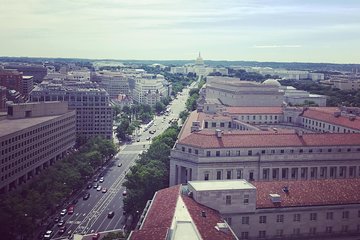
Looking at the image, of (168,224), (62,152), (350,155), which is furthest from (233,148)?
(62,152)

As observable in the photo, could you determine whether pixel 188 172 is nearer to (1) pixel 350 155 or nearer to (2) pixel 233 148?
(2) pixel 233 148

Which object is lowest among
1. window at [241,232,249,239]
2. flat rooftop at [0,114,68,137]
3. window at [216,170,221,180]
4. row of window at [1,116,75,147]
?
window at [241,232,249,239]

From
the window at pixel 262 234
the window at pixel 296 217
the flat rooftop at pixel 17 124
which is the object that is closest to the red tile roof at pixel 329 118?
the window at pixel 296 217

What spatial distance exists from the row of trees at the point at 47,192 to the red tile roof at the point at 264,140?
94.3ft

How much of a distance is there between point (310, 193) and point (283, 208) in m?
6.42

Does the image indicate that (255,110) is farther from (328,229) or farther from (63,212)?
(328,229)

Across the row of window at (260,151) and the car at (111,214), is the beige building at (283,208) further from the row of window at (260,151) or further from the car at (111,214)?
the car at (111,214)

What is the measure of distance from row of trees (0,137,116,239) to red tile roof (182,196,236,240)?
106ft

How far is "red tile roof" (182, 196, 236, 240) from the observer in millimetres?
56438

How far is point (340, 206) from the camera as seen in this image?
7250 cm

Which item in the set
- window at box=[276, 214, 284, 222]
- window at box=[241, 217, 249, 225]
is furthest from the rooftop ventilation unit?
window at box=[241, 217, 249, 225]

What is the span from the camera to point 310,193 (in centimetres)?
7388

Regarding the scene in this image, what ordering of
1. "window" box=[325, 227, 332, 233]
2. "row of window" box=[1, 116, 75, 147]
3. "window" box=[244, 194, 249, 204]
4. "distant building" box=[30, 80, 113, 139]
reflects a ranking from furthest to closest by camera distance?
"distant building" box=[30, 80, 113, 139], "row of window" box=[1, 116, 75, 147], "window" box=[325, 227, 332, 233], "window" box=[244, 194, 249, 204]

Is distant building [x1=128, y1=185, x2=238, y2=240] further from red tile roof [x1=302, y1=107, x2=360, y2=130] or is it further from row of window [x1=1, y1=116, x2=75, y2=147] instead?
red tile roof [x1=302, y1=107, x2=360, y2=130]
